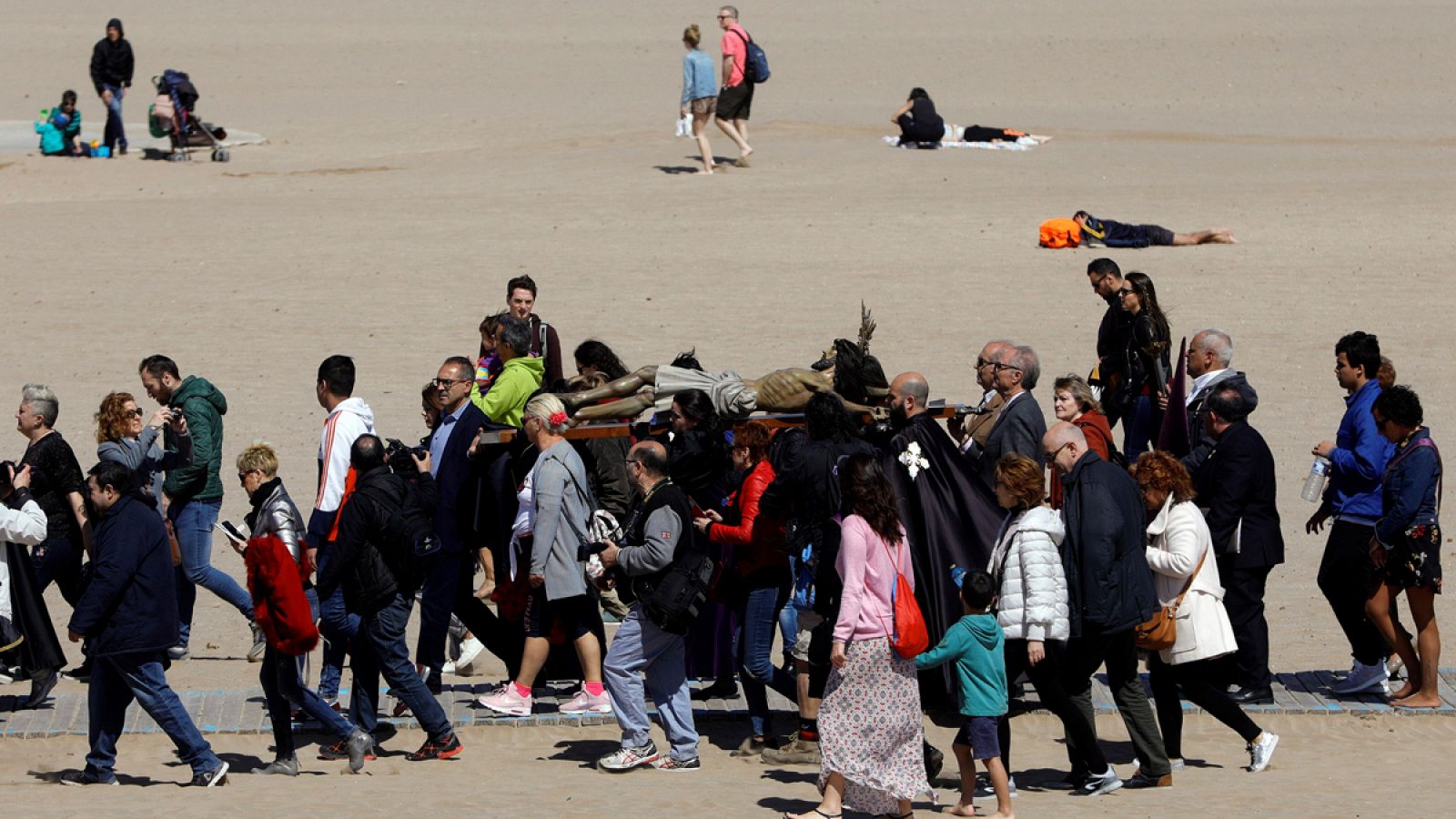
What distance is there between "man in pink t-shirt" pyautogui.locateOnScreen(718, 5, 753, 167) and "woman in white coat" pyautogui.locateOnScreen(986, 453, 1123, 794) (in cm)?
1589

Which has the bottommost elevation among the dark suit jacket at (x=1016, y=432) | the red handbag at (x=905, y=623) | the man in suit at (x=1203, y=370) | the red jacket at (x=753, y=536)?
the red handbag at (x=905, y=623)

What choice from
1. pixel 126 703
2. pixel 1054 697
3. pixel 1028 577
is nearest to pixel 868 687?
pixel 1028 577

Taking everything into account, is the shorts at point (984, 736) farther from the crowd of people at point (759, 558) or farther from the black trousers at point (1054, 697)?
the black trousers at point (1054, 697)

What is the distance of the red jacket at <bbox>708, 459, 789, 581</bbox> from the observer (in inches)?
327

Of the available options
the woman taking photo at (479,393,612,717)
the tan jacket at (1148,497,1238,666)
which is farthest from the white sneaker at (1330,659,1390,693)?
the woman taking photo at (479,393,612,717)

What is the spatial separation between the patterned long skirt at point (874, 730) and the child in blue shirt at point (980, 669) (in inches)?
5.9

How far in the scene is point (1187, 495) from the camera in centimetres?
805

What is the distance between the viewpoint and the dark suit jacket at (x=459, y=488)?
9.05m

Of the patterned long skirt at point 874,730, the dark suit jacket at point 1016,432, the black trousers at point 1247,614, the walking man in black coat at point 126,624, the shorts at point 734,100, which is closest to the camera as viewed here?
the patterned long skirt at point 874,730

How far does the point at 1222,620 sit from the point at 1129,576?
71 cm

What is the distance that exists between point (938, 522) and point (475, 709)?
2468mm

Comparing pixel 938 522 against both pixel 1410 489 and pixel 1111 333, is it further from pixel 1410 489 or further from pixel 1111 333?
pixel 1111 333

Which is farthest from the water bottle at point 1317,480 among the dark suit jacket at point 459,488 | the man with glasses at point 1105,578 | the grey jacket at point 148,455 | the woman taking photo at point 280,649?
the grey jacket at point 148,455

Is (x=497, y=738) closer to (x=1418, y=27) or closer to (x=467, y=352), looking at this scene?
(x=467, y=352)
